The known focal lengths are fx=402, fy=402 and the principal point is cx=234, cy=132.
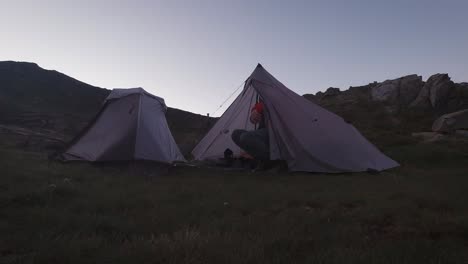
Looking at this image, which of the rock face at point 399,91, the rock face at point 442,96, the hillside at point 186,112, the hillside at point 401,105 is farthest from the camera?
the rock face at point 399,91

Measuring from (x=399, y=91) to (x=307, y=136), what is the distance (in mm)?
21686

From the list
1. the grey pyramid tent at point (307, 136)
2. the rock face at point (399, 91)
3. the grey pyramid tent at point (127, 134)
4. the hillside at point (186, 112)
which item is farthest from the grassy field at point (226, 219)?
the rock face at point (399, 91)

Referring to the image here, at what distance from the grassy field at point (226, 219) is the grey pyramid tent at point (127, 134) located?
47.1 inches

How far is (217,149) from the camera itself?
11305mm

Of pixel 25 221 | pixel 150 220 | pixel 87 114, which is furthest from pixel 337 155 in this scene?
pixel 87 114

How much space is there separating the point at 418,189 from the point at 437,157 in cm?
589

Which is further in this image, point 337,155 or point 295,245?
point 337,155

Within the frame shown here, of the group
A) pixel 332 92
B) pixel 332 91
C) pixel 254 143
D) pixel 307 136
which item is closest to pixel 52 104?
pixel 254 143

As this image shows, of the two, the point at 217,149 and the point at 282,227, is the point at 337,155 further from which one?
the point at 282,227

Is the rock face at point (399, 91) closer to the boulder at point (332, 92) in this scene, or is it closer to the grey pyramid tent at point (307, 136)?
the boulder at point (332, 92)

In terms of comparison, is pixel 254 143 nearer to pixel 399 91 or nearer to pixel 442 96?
pixel 442 96

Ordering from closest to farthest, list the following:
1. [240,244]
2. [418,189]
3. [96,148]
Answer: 1. [240,244]
2. [418,189]
3. [96,148]

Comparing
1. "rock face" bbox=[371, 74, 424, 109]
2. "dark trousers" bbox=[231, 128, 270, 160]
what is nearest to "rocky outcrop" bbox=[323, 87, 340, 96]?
"rock face" bbox=[371, 74, 424, 109]

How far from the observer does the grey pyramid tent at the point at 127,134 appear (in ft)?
28.8
